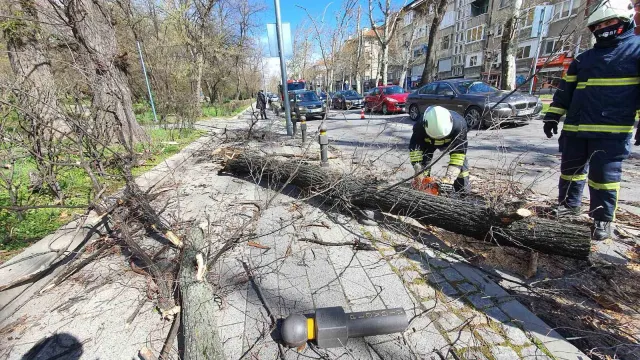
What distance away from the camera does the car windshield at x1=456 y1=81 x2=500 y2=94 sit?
8945mm

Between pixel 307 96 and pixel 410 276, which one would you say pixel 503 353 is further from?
pixel 307 96

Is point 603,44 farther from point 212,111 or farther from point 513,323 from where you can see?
point 212,111

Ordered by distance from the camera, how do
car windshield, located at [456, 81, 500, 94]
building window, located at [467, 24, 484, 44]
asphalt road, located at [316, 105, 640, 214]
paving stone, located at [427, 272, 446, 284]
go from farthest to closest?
building window, located at [467, 24, 484, 44], car windshield, located at [456, 81, 500, 94], asphalt road, located at [316, 105, 640, 214], paving stone, located at [427, 272, 446, 284]

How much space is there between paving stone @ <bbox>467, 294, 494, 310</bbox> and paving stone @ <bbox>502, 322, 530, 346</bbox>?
0.19 metres

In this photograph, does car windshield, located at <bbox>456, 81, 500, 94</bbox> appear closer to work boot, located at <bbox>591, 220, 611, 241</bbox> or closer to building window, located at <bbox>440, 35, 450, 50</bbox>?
work boot, located at <bbox>591, 220, 611, 241</bbox>

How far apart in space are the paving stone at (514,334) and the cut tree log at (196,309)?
1.76m

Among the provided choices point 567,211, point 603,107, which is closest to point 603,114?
point 603,107

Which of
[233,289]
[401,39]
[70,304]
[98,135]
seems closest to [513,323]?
[233,289]

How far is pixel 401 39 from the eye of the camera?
37.9 meters

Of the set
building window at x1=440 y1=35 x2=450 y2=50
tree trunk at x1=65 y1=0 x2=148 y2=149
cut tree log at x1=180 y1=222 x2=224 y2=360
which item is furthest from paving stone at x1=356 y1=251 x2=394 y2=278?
building window at x1=440 y1=35 x2=450 y2=50

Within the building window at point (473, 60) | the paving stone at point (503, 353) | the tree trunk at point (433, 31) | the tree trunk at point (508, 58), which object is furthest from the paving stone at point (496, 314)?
the building window at point (473, 60)

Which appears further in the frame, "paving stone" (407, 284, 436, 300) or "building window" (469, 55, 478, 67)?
"building window" (469, 55, 478, 67)

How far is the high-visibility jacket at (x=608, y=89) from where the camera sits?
92.5 inches

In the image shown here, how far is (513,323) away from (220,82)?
83.0 ft
